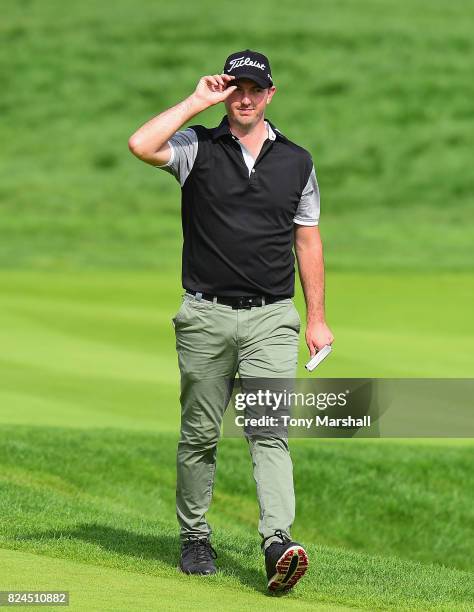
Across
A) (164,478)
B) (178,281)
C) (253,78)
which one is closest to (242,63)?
(253,78)

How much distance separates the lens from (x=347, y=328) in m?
14.0

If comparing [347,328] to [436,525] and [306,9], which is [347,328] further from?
[306,9]

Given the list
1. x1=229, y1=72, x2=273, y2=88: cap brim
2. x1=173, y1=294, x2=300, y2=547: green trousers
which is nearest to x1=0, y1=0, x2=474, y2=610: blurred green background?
x1=173, y1=294, x2=300, y2=547: green trousers

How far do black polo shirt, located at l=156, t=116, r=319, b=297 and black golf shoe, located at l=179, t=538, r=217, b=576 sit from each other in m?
1.08

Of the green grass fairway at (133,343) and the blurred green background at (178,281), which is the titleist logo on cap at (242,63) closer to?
the blurred green background at (178,281)

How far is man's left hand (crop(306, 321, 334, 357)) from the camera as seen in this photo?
607 cm

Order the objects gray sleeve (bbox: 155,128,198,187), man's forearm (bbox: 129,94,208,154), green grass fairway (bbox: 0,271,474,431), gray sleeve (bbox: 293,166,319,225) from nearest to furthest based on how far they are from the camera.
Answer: man's forearm (bbox: 129,94,208,154) → gray sleeve (bbox: 155,128,198,187) → gray sleeve (bbox: 293,166,319,225) → green grass fairway (bbox: 0,271,474,431)

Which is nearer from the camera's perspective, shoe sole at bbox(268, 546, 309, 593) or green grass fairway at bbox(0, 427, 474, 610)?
shoe sole at bbox(268, 546, 309, 593)

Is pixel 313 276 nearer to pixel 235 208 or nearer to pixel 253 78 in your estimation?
pixel 235 208

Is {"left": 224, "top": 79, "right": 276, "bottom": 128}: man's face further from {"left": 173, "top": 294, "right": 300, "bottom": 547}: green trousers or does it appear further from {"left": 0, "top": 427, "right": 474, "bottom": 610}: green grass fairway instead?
{"left": 0, "top": 427, "right": 474, "bottom": 610}: green grass fairway

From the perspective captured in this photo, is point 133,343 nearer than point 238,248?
No

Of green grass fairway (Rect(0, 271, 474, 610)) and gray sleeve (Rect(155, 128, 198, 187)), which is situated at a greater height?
gray sleeve (Rect(155, 128, 198, 187))

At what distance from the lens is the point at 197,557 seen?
600 centimetres

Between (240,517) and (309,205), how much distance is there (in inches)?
131
